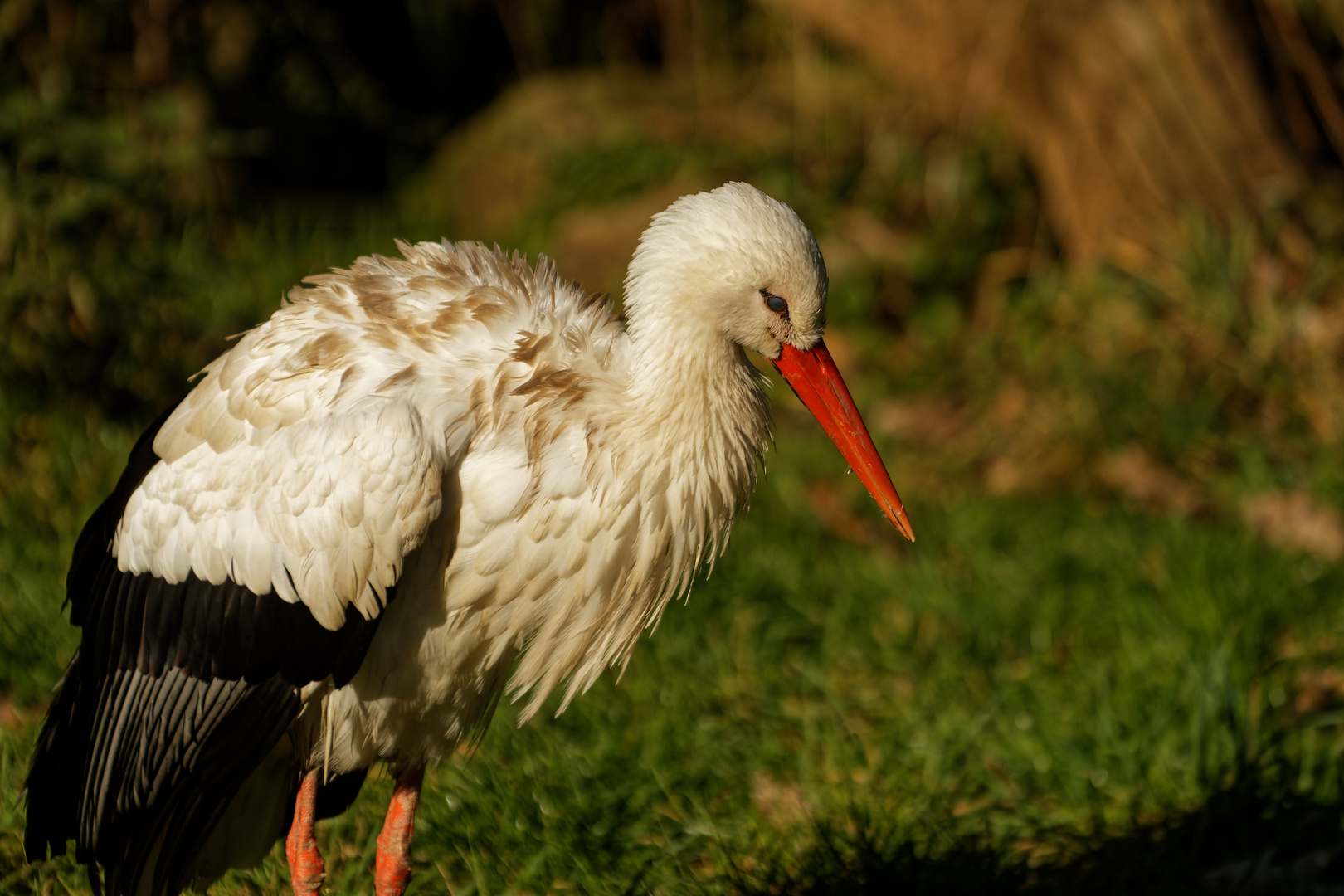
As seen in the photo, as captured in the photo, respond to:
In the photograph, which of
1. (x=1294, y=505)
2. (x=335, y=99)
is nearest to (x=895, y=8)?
(x=1294, y=505)

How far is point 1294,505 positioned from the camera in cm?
520

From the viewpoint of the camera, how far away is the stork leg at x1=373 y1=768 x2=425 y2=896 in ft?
9.27

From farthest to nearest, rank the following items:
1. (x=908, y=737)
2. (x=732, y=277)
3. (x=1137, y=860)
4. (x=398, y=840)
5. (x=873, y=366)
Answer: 1. (x=873, y=366)
2. (x=908, y=737)
3. (x=1137, y=860)
4. (x=398, y=840)
5. (x=732, y=277)

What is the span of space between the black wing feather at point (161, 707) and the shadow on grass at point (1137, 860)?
127 cm

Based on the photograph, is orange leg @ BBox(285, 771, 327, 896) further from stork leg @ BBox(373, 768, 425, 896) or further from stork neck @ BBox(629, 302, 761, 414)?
stork neck @ BBox(629, 302, 761, 414)

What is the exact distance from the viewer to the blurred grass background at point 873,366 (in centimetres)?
334

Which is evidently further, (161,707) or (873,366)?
(873,366)

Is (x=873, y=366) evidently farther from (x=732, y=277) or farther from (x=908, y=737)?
(x=732, y=277)

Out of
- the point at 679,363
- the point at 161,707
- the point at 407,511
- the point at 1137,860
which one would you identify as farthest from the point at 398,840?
the point at 1137,860

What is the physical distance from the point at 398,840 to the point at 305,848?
23cm

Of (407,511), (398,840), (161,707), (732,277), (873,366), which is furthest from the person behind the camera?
(873,366)

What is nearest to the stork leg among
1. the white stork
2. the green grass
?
the white stork

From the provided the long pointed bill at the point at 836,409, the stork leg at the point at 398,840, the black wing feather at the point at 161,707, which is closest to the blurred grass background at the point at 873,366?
the stork leg at the point at 398,840

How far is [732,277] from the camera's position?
2.48 metres
